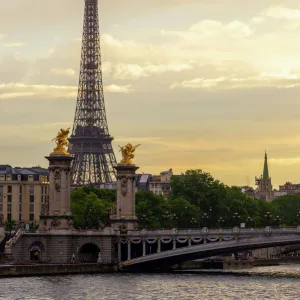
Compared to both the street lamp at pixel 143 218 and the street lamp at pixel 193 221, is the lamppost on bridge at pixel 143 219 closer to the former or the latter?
the street lamp at pixel 143 218

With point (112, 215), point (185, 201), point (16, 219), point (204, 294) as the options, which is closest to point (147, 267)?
point (112, 215)

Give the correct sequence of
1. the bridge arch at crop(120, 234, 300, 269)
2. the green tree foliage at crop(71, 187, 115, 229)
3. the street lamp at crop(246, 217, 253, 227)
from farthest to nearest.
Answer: the street lamp at crop(246, 217, 253, 227) < the green tree foliage at crop(71, 187, 115, 229) < the bridge arch at crop(120, 234, 300, 269)

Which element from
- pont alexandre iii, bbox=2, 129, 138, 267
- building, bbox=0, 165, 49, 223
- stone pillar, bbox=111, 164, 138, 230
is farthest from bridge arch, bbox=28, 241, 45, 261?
building, bbox=0, 165, 49, 223

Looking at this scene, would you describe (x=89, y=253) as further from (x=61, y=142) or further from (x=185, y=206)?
(x=185, y=206)

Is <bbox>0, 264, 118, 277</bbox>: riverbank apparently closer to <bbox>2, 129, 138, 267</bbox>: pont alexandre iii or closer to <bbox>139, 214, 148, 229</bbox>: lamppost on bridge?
<bbox>2, 129, 138, 267</bbox>: pont alexandre iii

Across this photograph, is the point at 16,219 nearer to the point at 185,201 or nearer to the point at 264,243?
the point at 185,201

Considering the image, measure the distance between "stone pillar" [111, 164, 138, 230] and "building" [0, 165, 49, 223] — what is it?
46.3 metres

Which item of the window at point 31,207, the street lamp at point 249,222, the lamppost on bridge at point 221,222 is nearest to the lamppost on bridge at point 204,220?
the lamppost on bridge at point 221,222

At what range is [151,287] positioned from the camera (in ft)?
336

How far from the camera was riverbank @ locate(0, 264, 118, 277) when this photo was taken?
4254 inches

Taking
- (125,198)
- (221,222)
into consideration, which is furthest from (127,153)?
(221,222)

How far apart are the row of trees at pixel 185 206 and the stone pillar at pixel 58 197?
24.4 m

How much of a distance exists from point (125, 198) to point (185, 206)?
34.1 metres

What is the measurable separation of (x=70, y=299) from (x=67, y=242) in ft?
94.5
